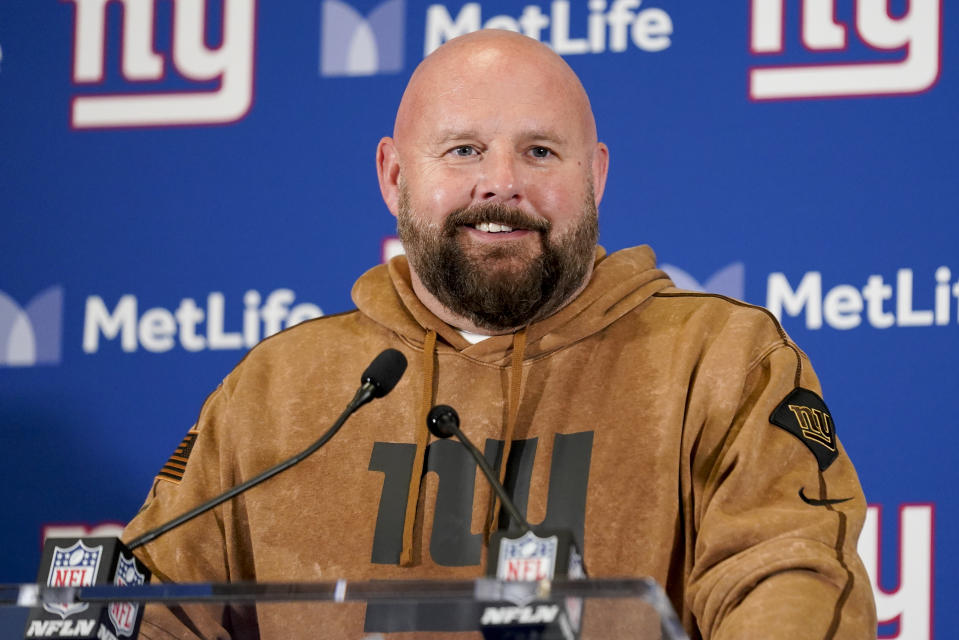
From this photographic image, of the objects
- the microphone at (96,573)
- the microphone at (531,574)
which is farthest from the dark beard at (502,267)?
the microphone at (531,574)

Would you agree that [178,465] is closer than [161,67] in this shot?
Yes

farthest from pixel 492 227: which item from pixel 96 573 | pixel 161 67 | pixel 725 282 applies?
pixel 161 67

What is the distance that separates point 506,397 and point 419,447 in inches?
6.5

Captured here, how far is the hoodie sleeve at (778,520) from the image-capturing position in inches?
64.4

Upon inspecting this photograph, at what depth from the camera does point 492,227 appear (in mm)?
2168

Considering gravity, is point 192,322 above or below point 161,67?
below

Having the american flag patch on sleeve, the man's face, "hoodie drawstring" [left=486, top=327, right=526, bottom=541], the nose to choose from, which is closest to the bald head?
the man's face

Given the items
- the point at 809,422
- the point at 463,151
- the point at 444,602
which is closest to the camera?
the point at 444,602

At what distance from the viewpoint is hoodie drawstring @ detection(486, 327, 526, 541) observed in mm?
2037

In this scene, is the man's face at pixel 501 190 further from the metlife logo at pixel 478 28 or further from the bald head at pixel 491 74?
the metlife logo at pixel 478 28

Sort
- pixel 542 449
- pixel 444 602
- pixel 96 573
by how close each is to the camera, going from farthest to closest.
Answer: pixel 542 449, pixel 96 573, pixel 444 602

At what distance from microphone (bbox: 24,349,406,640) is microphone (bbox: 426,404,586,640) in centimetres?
29

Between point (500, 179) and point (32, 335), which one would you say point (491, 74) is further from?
point (32, 335)

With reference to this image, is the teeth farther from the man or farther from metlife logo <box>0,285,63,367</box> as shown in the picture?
metlife logo <box>0,285,63,367</box>
